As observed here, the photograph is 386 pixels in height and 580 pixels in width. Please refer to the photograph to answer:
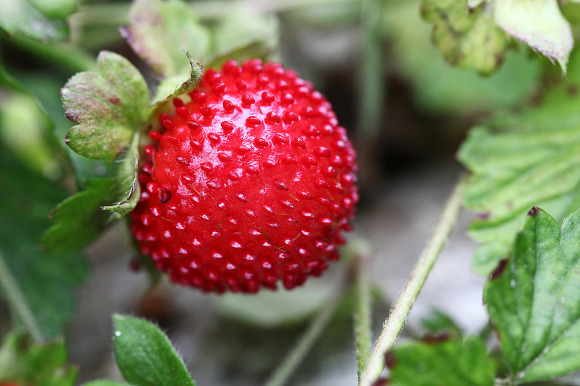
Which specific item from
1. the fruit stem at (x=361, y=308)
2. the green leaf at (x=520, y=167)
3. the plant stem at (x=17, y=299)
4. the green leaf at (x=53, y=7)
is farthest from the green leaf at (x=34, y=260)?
the green leaf at (x=520, y=167)

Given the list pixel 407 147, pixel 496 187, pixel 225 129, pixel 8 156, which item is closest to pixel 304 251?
pixel 225 129

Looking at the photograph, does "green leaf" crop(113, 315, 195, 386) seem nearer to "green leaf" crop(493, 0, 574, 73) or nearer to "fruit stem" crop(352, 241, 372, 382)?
"fruit stem" crop(352, 241, 372, 382)

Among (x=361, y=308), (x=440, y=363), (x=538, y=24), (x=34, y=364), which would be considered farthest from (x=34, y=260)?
(x=538, y=24)

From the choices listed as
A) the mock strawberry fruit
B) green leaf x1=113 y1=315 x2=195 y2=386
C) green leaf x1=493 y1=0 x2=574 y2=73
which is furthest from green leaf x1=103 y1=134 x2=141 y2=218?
green leaf x1=493 y1=0 x2=574 y2=73

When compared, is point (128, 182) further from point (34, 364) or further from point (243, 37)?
point (243, 37)

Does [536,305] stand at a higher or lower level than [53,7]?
lower

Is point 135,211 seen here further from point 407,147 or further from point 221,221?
point 407,147
